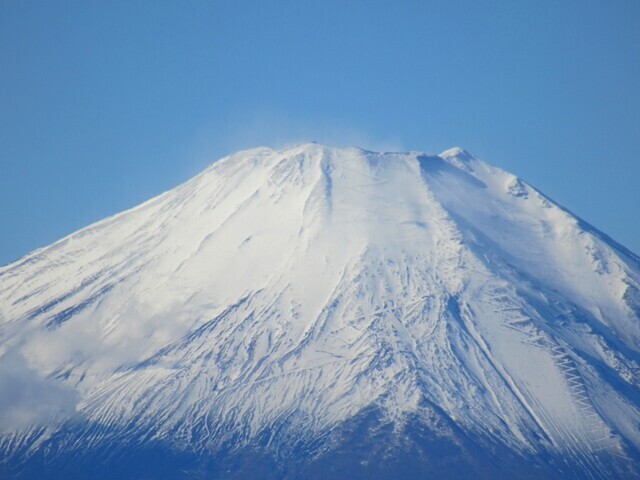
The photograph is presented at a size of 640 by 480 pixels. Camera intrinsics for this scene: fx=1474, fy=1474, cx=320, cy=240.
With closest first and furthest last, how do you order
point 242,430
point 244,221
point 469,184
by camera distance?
1. point 242,430
2. point 244,221
3. point 469,184

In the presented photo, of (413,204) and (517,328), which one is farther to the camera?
(413,204)

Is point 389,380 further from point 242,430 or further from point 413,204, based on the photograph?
point 413,204

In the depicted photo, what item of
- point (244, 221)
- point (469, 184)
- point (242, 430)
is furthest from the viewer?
point (469, 184)

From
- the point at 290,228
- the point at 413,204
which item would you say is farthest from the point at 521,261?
the point at 290,228

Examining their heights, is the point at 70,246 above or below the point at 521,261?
above

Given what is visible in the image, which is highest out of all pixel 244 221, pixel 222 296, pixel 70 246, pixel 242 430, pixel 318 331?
pixel 70 246

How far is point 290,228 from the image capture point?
12525 cm

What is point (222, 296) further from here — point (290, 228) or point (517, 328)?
point (517, 328)

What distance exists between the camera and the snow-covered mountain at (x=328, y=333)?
9950cm

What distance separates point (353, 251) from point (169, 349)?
1796 cm

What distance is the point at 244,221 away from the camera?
128250 mm

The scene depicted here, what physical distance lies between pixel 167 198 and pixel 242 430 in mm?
44042

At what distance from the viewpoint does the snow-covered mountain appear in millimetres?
99500

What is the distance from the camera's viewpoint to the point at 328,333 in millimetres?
110375
